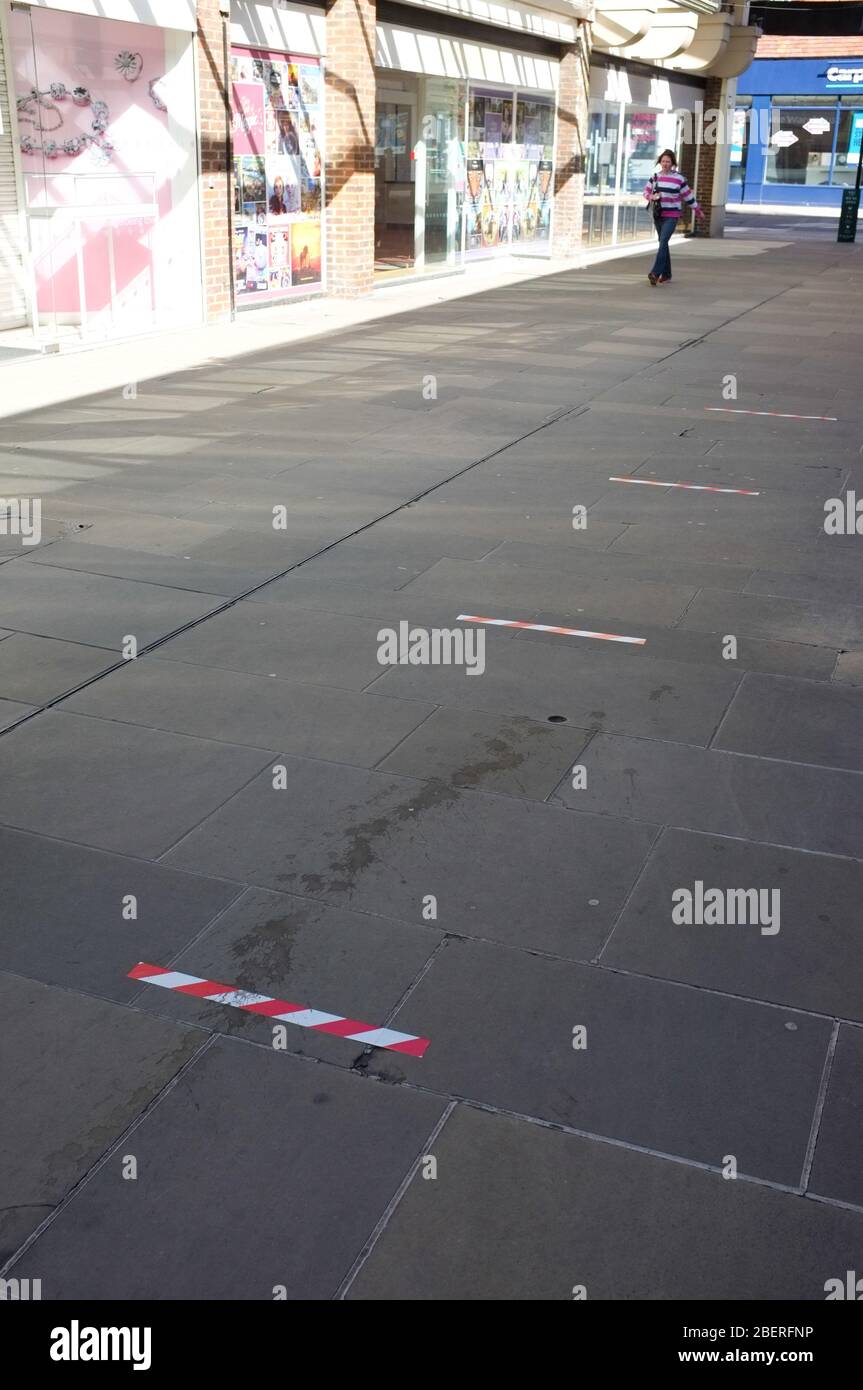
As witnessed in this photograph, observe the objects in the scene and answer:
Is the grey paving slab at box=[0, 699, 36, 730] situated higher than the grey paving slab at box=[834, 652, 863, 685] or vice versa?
the grey paving slab at box=[834, 652, 863, 685]

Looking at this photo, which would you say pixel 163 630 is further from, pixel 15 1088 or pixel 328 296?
pixel 328 296

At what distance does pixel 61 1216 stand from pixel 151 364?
38.6ft

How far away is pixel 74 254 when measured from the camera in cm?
1441

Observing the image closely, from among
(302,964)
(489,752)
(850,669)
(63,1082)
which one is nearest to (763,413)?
(850,669)

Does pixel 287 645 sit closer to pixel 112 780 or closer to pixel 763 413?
pixel 112 780

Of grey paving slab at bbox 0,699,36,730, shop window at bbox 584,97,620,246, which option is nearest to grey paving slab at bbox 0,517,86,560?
grey paving slab at bbox 0,699,36,730

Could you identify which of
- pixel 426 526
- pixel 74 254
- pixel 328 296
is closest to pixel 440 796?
pixel 426 526

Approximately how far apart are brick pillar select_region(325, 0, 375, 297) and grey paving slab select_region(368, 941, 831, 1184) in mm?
→ 16124

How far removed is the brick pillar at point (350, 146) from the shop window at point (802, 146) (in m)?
35.8

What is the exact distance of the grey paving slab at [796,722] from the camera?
17.9 feet

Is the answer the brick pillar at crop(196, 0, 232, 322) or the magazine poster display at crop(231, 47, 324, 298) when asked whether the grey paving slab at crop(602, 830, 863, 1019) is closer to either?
the brick pillar at crop(196, 0, 232, 322)

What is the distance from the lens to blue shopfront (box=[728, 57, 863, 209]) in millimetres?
48531

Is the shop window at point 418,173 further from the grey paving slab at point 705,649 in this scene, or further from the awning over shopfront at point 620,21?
the grey paving slab at point 705,649
